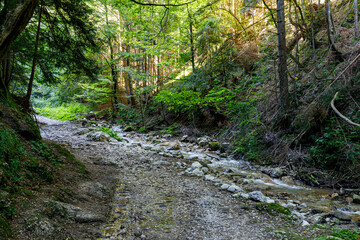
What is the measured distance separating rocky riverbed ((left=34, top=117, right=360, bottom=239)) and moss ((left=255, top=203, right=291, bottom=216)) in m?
0.02

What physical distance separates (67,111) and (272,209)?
820 inches

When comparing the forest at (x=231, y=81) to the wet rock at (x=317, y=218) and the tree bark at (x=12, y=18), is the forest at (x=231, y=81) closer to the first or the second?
the tree bark at (x=12, y=18)

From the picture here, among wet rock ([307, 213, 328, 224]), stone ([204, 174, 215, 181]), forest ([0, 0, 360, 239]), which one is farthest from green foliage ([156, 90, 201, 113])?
wet rock ([307, 213, 328, 224])

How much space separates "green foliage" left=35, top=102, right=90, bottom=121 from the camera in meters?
17.7

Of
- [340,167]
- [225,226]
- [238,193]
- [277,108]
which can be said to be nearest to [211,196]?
[238,193]

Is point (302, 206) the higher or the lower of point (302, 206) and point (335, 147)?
the lower

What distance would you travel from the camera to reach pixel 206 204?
350 cm

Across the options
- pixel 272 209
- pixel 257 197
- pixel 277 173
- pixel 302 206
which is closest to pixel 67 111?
pixel 277 173

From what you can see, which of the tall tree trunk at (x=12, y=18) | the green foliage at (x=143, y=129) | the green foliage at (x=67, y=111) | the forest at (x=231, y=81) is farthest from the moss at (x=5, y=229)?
the green foliage at (x=67, y=111)

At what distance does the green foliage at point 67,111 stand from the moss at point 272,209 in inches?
681

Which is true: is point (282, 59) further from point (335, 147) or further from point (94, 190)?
point (94, 190)

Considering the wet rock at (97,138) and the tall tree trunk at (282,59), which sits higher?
the tall tree trunk at (282,59)

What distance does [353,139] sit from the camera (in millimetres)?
4480

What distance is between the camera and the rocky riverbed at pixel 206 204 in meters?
2.61
